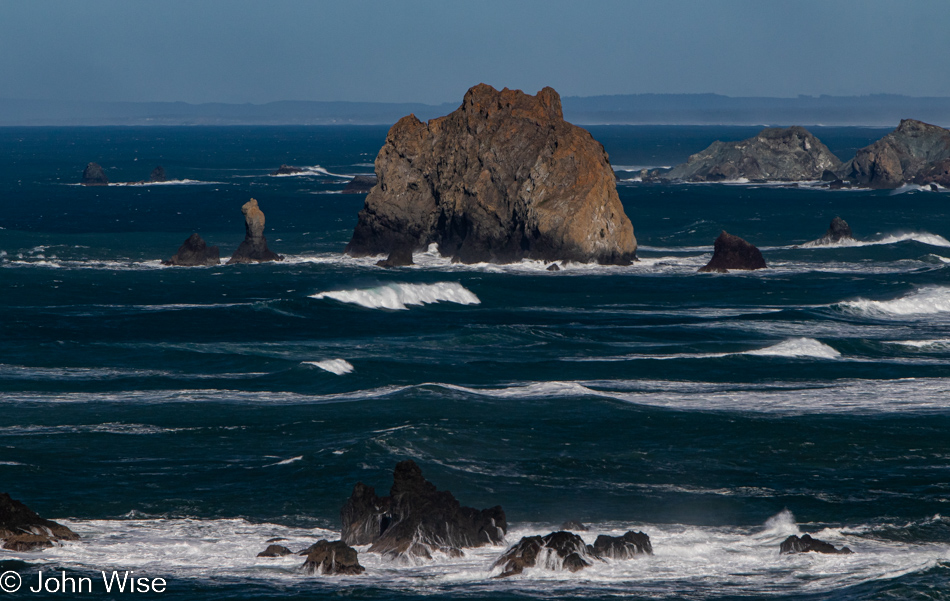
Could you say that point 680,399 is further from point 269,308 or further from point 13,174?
point 13,174

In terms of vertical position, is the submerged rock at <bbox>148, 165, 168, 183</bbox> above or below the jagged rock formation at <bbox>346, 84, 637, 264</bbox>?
below

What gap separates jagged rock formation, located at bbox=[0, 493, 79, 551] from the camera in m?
26.2

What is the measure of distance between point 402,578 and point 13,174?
18588 centimetres

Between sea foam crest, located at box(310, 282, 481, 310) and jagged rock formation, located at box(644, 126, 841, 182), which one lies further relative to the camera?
jagged rock formation, located at box(644, 126, 841, 182)

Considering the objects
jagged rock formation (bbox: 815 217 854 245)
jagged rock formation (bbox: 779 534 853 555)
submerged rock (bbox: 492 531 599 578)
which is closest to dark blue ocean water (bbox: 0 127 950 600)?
jagged rock formation (bbox: 779 534 853 555)

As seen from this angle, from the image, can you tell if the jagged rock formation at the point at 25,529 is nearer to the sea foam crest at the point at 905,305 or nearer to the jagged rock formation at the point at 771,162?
the sea foam crest at the point at 905,305

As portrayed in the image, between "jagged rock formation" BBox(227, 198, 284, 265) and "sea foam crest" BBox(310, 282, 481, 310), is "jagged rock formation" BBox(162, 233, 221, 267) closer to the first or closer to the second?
"jagged rock formation" BBox(227, 198, 284, 265)

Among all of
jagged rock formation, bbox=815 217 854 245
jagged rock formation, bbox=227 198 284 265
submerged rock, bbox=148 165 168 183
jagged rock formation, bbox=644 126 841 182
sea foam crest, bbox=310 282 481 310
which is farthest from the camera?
submerged rock, bbox=148 165 168 183

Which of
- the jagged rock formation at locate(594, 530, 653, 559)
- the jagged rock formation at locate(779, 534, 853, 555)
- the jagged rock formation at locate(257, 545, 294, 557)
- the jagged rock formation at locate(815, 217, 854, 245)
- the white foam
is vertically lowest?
the white foam

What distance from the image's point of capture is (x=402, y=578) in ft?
82.0

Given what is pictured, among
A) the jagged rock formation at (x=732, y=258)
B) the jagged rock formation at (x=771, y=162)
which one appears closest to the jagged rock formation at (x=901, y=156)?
the jagged rock formation at (x=771, y=162)

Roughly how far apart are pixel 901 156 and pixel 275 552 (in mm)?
140688

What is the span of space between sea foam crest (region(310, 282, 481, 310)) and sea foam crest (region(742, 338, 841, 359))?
66.4 ft

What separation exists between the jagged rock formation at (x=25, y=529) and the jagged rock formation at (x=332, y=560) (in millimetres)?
5811
